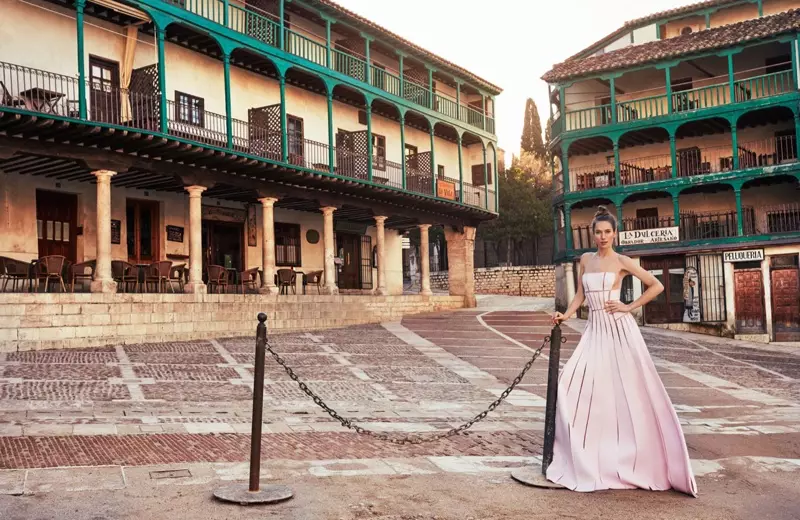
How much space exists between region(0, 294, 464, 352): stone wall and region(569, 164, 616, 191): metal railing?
12325mm

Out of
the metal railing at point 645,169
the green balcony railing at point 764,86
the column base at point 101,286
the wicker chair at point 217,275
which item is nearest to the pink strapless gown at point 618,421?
the column base at point 101,286

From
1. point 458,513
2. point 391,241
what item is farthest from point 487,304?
point 458,513

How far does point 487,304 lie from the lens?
32.2m

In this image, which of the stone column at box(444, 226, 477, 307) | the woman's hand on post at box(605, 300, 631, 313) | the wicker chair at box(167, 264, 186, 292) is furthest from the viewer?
the stone column at box(444, 226, 477, 307)

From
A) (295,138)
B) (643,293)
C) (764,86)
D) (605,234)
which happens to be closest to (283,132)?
(295,138)

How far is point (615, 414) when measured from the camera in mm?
5340

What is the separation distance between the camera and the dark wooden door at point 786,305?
2480cm

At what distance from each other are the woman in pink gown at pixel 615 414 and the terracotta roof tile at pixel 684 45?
24.4 metres

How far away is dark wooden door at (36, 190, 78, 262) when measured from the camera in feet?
59.4

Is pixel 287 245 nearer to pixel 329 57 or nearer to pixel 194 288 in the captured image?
pixel 329 57

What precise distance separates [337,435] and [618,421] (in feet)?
10.7

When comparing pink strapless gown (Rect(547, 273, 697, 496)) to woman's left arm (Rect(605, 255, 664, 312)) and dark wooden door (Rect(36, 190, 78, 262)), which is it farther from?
dark wooden door (Rect(36, 190, 78, 262))

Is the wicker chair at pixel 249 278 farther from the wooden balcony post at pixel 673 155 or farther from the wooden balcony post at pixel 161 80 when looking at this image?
the wooden balcony post at pixel 673 155

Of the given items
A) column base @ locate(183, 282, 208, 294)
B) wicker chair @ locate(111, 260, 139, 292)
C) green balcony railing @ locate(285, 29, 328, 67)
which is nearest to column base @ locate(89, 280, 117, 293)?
wicker chair @ locate(111, 260, 139, 292)
